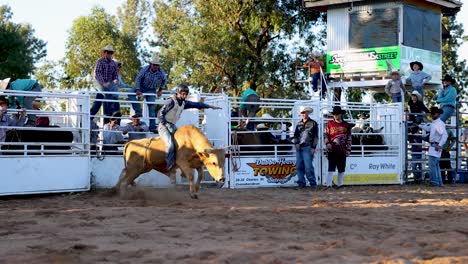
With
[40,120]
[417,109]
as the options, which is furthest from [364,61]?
[40,120]

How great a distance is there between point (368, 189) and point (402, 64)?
1043 cm

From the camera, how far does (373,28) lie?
24.2 metres

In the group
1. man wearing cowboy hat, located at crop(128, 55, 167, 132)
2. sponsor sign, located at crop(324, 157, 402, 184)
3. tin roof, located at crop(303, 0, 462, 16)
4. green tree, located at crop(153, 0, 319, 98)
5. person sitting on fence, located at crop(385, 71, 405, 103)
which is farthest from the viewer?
green tree, located at crop(153, 0, 319, 98)

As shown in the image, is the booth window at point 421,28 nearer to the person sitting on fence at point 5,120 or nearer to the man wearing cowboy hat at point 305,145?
the man wearing cowboy hat at point 305,145

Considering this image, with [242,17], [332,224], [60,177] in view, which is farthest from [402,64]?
[332,224]

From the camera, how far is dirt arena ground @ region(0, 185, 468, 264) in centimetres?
593

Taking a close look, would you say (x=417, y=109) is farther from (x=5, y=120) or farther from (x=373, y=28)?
(x=5, y=120)

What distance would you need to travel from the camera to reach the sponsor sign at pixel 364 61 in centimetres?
2366

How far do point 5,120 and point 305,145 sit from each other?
240 inches

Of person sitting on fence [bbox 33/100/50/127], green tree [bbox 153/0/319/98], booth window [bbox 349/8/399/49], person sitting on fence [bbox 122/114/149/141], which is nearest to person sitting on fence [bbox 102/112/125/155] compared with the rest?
person sitting on fence [bbox 122/114/149/141]

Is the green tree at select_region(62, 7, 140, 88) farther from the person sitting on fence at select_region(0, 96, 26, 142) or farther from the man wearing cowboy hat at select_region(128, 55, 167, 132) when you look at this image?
the person sitting on fence at select_region(0, 96, 26, 142)

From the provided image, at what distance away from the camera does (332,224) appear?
7922 millimetres

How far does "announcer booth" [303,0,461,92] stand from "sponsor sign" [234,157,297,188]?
10073 millimetres

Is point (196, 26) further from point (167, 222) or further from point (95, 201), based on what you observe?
point (167, 222)
